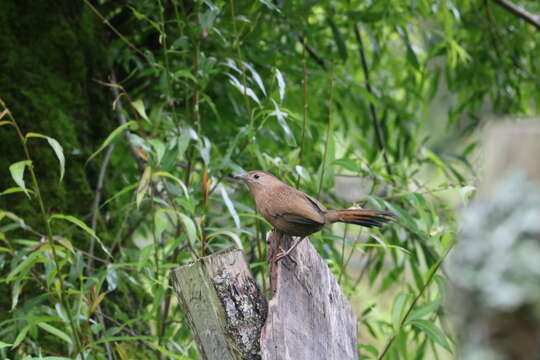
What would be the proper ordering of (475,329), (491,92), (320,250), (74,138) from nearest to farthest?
(475,329)
(320,250)
(74,138)
(491,92)

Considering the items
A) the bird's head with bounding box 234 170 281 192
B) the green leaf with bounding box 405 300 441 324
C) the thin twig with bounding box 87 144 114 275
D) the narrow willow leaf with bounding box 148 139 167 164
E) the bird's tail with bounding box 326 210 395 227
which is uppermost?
the narrow willow leaf with bounding box 148 139 167 164

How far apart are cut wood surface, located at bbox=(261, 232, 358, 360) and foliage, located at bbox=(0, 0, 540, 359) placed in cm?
34

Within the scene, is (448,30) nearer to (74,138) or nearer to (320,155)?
(320,155)

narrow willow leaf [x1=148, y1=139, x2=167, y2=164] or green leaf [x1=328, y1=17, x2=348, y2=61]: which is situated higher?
green leaf [x1=328, y1=17, x2=348, y2=61]

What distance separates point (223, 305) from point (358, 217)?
80 centimetres

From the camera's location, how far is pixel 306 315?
6.56 ft

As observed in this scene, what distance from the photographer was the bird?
2.41 meters

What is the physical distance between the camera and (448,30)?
3650 millimetres

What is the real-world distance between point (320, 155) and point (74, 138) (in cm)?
127

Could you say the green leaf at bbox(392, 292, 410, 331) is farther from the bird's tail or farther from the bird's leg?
the bird's leg

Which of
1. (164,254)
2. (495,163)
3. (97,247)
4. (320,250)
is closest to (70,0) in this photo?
(97,247)

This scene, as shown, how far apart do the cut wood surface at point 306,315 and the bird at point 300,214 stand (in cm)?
12

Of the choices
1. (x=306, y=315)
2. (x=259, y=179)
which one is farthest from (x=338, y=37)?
(x=306, y=315)

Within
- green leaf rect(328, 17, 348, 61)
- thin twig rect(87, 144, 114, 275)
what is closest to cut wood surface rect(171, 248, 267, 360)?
thin twig rect(87, 144, 114, 275)
